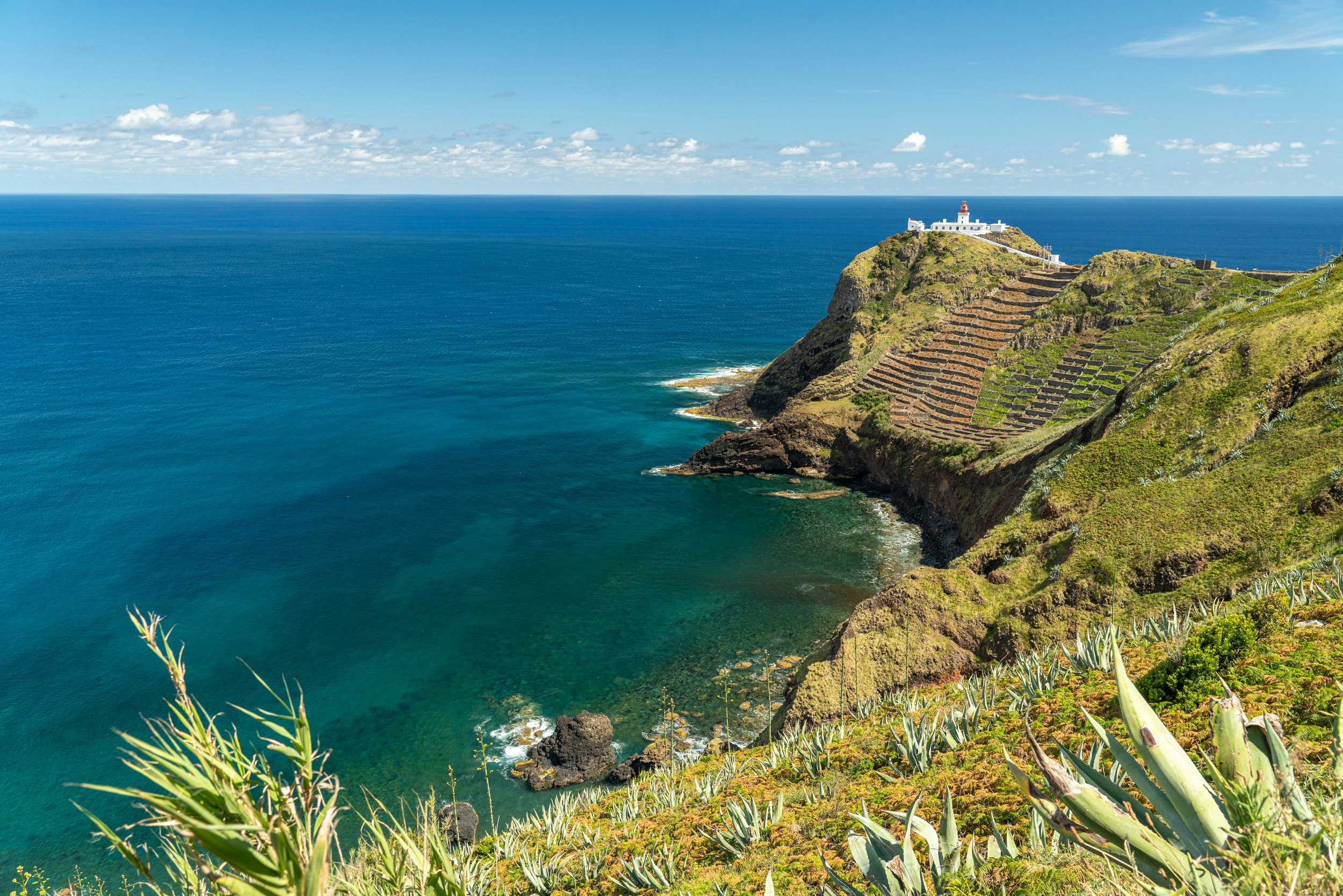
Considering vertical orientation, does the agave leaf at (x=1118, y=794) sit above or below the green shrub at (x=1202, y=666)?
above

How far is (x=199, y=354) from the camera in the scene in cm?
10494

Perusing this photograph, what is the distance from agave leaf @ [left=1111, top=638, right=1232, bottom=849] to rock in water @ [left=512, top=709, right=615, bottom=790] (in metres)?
27.8

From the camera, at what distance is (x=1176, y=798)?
6344mm

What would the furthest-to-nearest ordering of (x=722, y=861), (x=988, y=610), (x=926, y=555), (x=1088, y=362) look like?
(x=1088, y=362) → (x=926, y=555) → (x=988, y=610) → (x=722, y=861)

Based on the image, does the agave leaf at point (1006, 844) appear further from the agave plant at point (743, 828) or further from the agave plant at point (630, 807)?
the agave plant at point (630, 807)

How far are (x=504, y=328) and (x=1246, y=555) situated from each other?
11322 cm

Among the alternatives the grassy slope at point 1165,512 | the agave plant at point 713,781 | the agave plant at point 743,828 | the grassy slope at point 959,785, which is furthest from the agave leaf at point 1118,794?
the grassy slope at point 1165,512

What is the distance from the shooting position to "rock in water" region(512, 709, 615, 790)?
102ft

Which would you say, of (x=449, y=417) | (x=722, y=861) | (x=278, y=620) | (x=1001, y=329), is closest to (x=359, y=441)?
(x=449, y=417)

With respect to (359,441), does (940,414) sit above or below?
above

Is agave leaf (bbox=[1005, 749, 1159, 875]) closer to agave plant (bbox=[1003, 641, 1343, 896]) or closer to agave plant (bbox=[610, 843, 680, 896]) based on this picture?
agave plant (bbox=[1003, 641, 1343, 896])

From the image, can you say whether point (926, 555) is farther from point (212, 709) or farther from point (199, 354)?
point (199, 354)

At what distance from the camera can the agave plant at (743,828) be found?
521 inches

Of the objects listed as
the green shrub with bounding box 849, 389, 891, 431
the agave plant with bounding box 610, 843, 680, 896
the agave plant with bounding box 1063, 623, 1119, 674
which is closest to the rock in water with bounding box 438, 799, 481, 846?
the agave plant with bounding box 610, 843, 680, 896
